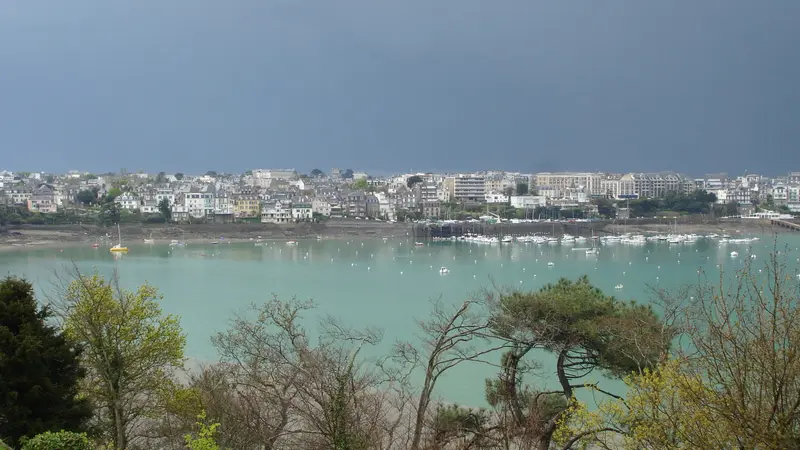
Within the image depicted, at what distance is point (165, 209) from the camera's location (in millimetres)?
30688

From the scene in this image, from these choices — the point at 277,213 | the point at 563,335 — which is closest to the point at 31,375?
the point at 563,335

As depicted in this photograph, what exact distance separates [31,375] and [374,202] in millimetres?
31956

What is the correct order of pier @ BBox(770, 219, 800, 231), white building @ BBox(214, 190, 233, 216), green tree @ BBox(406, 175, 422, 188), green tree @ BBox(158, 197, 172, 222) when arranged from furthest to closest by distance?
green tree @ BBox(406, 175, 422, 188) < white building @ BBox(214, 190, 233, 216) < green tree @ BBox(158, 197, 172, 222) < pier @ BBox(770, 219, 800, 231)

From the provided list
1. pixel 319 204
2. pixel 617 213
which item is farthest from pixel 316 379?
pixel 617 213

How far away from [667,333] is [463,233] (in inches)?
1046

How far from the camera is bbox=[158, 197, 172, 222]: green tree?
30477 millimetres

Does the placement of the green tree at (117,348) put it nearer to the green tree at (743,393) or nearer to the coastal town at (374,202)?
the green tree at (743,393)

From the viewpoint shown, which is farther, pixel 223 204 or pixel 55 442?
pixel 223 204

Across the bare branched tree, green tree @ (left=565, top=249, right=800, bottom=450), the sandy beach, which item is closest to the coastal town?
the sandy beach

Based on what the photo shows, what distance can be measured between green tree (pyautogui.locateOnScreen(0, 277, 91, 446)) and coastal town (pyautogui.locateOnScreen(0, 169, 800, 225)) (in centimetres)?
2709

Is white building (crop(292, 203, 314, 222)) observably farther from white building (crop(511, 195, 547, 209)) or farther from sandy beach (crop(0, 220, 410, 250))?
white building (crop(511, 195, 547, 209))

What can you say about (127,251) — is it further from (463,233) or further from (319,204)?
(463,233)

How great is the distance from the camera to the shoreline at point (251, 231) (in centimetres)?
2588

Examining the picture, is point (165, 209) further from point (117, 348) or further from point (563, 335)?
point (563, 335)
